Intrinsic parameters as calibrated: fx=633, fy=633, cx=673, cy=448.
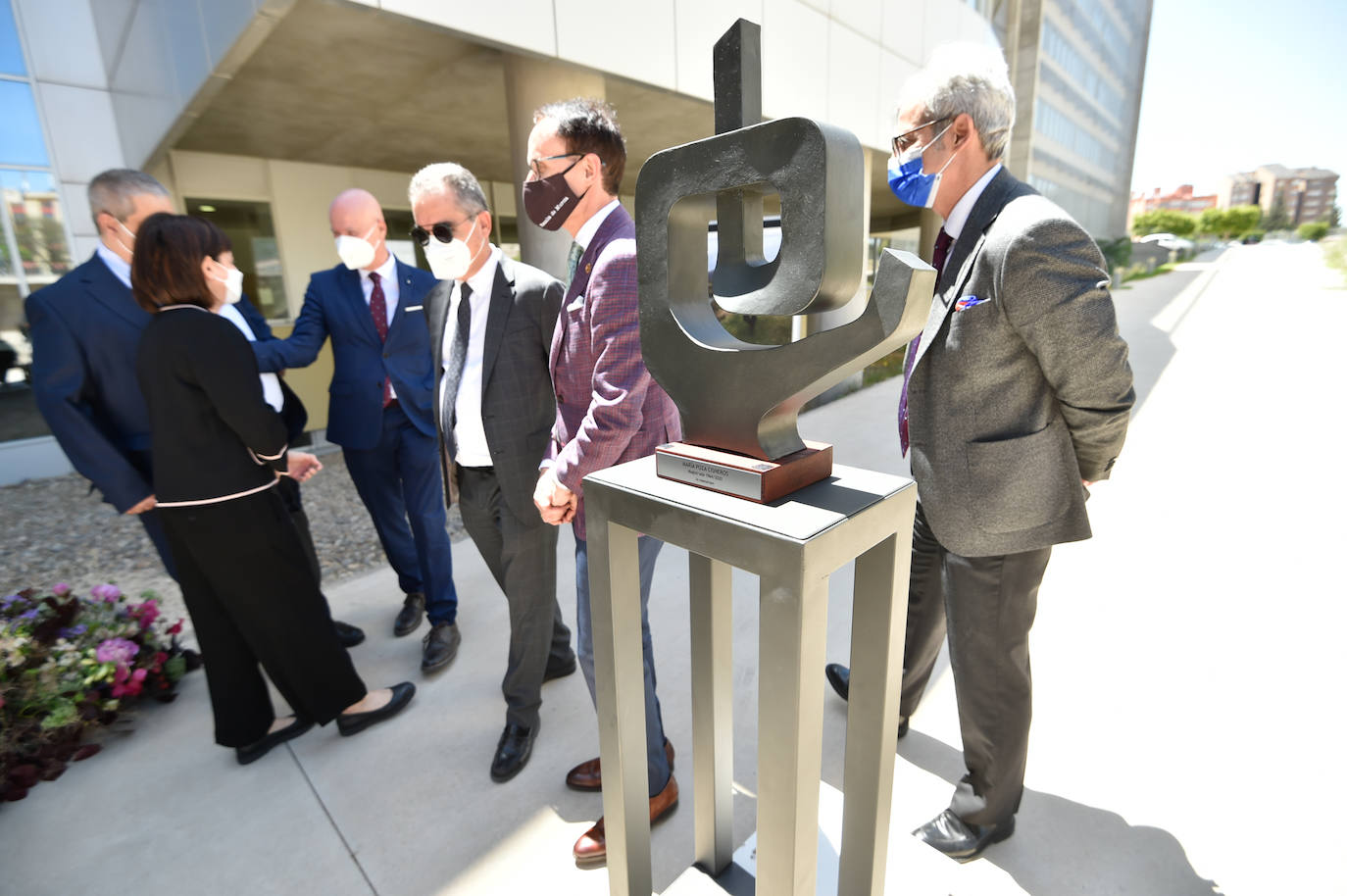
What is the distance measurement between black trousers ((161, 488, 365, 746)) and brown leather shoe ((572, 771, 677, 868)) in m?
1.08

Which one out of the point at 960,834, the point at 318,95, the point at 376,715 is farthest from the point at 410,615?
the point at 318,95

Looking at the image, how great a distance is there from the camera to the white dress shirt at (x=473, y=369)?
2131mm

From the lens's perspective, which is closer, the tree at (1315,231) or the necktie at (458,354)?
the necktie at (458,354)

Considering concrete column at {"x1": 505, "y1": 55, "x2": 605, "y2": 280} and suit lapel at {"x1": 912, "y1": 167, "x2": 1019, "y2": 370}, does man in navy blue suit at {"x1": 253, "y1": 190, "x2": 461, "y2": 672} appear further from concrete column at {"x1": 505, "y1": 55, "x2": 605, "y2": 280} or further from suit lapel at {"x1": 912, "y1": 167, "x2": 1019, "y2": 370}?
suit lapel at {"x1": 912, "y1": 167, "x2": 1019, "y2": 370}

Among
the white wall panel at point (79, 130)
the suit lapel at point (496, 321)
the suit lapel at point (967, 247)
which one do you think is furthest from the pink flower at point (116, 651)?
the white wall panel at point (79, 130)

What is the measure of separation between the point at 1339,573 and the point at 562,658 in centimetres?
400

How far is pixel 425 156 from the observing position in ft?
25.8

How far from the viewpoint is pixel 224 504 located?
1.97m

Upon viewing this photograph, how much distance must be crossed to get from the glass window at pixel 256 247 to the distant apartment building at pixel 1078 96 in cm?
1542

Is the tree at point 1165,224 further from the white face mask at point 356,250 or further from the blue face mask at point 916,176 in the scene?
the white face mask at point 356,250

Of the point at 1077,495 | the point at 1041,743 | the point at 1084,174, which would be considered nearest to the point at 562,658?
the point at 1041,743

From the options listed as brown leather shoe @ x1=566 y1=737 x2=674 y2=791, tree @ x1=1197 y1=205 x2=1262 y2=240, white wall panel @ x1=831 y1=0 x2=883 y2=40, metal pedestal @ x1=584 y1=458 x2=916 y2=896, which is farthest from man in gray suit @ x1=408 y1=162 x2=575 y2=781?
tree @ x1=1197 y1=205 x2=1262 y2=240

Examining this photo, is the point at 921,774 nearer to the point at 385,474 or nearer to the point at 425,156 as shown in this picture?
the point at 385,474

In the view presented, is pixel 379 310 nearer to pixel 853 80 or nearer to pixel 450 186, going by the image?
pixel 450 186
